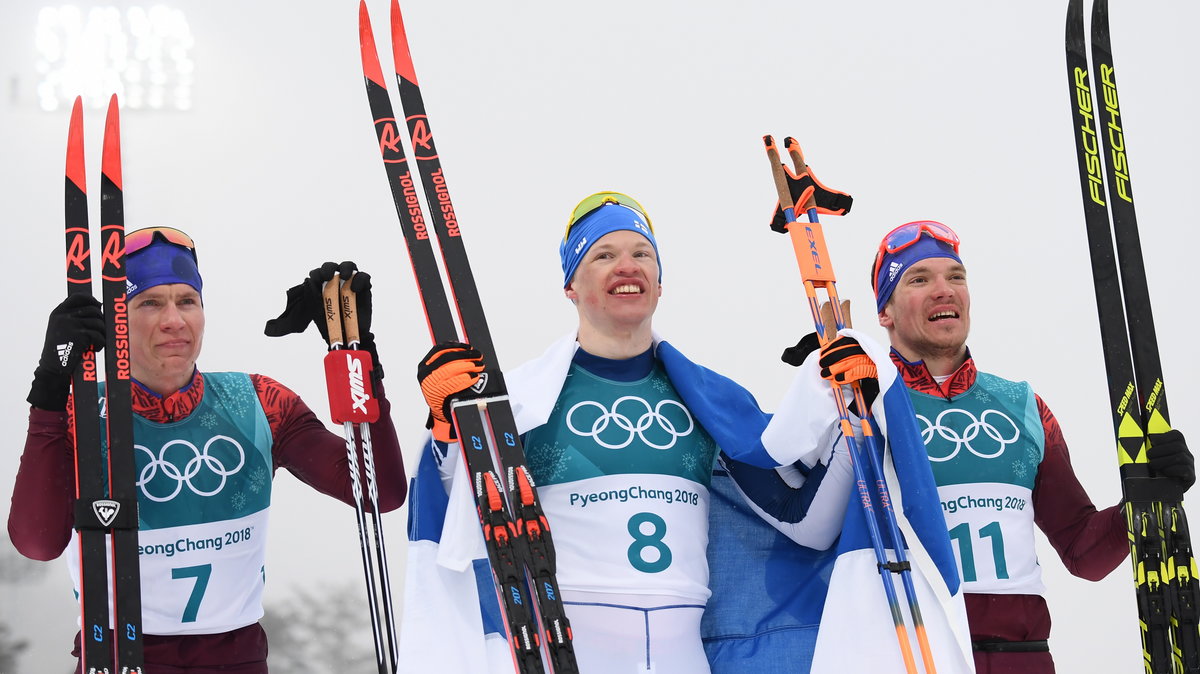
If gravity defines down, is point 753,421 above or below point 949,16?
below

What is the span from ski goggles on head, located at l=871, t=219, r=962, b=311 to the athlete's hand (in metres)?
1.09

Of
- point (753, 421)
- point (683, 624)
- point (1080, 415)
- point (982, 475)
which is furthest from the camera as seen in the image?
point (1080, 415)

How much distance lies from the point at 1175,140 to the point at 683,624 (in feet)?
13.3

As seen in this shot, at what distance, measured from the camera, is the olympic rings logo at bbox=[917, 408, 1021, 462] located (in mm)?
2531

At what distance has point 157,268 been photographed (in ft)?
8.25

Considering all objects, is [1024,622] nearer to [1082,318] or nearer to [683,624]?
[683,624]

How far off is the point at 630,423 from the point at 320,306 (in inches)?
31.6

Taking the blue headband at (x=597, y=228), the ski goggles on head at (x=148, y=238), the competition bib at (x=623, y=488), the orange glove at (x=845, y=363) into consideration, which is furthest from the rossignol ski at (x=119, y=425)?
the orange glove at (x=845, y=363)

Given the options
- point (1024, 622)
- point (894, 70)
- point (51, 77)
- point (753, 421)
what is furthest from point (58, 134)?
point (1024, 622)

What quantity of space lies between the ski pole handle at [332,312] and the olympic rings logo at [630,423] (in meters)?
0.59

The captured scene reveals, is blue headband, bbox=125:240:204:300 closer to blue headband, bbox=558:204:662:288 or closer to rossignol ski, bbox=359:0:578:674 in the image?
rossignol ski, bbox=359:0:578:674

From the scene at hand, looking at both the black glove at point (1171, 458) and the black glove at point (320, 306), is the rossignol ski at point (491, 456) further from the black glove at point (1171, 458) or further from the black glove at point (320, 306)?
the black glove at point (1171, 458)

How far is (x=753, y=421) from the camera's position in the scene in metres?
2.34

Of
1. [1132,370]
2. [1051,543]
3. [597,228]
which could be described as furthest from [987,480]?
[597,228]
